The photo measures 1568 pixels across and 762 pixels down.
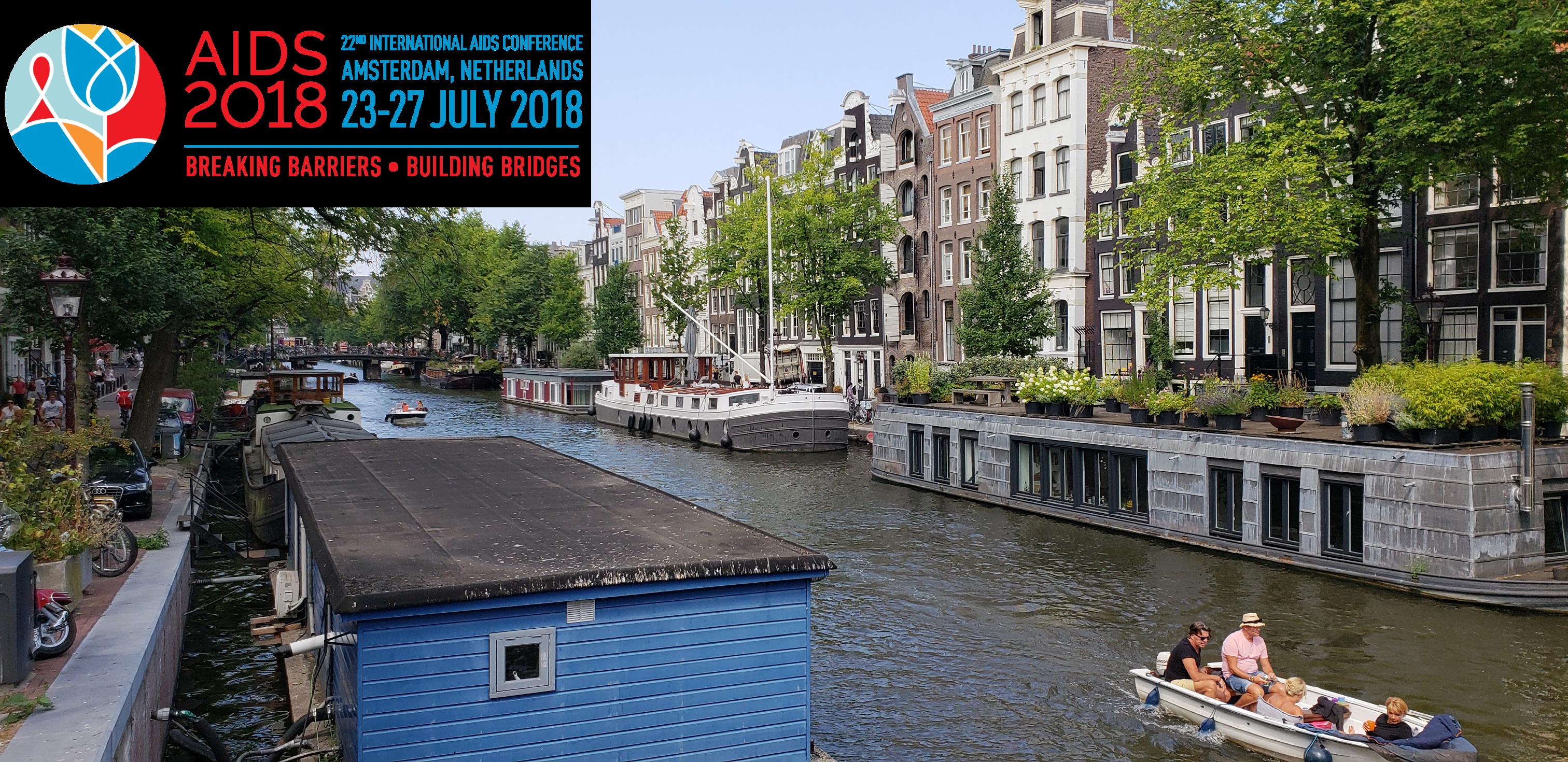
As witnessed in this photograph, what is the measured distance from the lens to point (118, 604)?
13125 mm

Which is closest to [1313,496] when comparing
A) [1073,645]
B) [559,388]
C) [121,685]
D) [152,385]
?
[1073,645]

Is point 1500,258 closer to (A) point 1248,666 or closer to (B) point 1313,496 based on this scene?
(B) point 1313,496

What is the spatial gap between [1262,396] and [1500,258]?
35.1 feet

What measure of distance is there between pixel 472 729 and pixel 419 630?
88 centimetres

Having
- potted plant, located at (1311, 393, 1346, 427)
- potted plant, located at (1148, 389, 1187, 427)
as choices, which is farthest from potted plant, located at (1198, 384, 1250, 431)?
potted plant, located at (1311, 393, 1346, 427)

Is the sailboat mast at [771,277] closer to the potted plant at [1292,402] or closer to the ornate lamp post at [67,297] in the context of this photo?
the potted plant at [1292,402]

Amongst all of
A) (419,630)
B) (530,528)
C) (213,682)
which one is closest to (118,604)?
(213,682)

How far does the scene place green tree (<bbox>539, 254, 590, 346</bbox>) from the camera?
310ft

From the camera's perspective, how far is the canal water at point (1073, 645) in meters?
13.9

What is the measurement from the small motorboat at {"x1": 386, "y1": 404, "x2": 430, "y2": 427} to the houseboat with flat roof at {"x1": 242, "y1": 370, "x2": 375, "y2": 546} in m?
7.81

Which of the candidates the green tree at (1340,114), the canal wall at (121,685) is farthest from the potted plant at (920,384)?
the canal wall at (121,685)

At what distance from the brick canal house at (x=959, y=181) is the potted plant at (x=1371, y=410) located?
1148 inches

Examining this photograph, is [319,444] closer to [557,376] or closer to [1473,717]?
[1473,717]

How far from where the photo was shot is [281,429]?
3052cm
